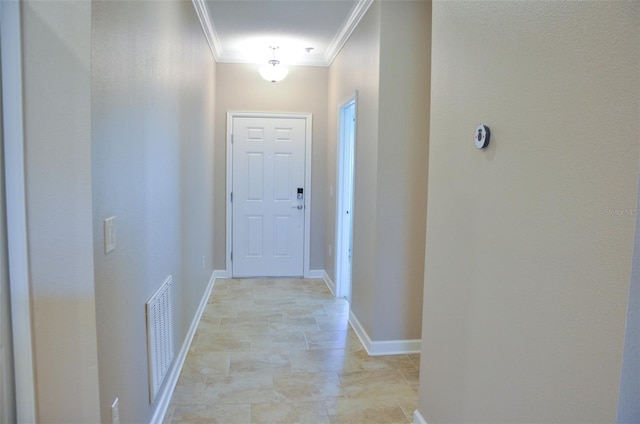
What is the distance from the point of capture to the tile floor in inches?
98.4

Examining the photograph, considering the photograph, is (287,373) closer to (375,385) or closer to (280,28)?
(375,385)

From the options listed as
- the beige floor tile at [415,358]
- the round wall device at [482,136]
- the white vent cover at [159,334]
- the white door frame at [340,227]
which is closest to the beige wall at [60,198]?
the white vent cover at [159,334]

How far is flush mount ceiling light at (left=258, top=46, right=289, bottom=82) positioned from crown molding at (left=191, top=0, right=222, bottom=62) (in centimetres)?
53

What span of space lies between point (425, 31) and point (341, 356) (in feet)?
8.00

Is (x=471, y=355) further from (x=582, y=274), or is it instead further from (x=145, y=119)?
(x=145, y=119)

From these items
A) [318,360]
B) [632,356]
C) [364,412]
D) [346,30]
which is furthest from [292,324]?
[632,356]

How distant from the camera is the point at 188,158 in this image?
129 inches

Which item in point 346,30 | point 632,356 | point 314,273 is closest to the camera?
point 632,356

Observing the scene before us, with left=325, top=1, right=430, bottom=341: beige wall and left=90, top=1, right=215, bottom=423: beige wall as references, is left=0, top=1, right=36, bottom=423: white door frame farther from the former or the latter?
Result: left=325, top=1, right=430, bottom=341: beige wall

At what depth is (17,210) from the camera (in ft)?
4.53

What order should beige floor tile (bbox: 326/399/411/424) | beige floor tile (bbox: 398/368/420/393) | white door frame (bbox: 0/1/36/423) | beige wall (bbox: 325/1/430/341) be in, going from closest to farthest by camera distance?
1. white door frame (bbox: 0/1/36/423)
2. beige floor tile (bbox: 326/399/411/424)
3. beige floor tile (bbox: 398/368/420/393)
4. beige wall (bbox: 325/1/430/341)

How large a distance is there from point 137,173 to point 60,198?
53 cm

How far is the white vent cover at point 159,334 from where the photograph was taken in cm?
215

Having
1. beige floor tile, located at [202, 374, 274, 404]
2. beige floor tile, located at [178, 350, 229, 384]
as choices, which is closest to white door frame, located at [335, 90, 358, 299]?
beige floor tile, located at [178, 350, 229, 384]
